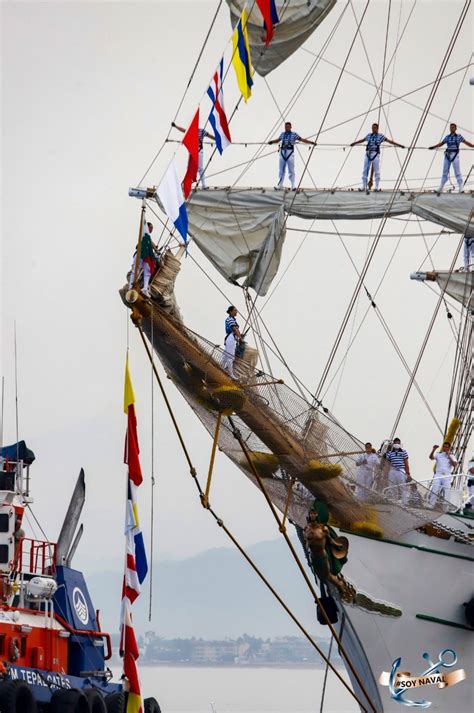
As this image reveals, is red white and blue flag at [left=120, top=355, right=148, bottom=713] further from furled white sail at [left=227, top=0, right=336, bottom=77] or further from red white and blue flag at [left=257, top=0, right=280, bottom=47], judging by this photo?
furled white sail at [left=227, top=0, right=336, bottom=77]

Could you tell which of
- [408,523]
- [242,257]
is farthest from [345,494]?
[242,257]

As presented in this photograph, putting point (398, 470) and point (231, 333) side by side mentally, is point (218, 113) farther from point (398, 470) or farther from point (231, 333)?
point (398, 470)

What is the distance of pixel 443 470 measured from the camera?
130ft

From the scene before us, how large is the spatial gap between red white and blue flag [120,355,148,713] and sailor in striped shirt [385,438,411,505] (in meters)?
6.79

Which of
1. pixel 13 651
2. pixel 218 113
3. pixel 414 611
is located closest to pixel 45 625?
pixel 13 651

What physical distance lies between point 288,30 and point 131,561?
1633 centimetres

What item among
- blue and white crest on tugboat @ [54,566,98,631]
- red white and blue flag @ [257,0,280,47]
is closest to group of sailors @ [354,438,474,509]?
red white and blue flag @ [257,0,280,47]

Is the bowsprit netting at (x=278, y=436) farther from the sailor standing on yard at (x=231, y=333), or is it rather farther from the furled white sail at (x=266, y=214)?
the furled white sail at (x=266, y=214)

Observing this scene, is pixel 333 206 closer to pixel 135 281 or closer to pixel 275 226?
pixel 275 226

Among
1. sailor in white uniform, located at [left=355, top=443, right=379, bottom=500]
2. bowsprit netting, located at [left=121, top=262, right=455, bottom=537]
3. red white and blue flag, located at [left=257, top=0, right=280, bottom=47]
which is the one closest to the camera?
bowsprit netting, located at [left=121, top=262, right=455, bottom=537]

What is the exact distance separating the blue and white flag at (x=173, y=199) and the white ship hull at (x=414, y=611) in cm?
819

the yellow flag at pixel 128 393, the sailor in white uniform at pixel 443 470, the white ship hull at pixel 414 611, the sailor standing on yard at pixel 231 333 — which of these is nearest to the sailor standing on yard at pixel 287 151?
the sailor in white uniform at pixel 443 470

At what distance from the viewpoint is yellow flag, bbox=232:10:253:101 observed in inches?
1351

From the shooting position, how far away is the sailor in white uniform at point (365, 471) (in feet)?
119
